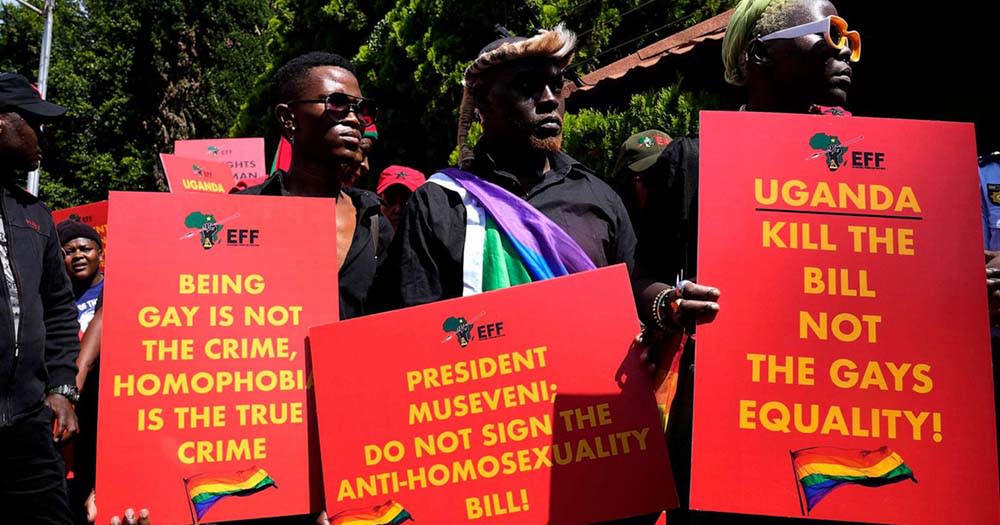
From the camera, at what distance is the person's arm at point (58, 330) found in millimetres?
3506

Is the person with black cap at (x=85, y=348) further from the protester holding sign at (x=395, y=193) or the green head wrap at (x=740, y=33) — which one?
the green head wrap at (x=740, y=33)

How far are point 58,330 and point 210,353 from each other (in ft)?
4.40

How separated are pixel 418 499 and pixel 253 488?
523 millimetres

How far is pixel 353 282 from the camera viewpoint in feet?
10.1

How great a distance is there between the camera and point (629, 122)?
734 cm

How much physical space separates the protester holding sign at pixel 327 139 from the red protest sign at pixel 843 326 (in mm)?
1465

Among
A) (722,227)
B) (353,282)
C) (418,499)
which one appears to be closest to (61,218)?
(353,282)

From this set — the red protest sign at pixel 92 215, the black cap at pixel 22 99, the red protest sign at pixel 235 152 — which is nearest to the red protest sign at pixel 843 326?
the black cap at pixel 22 99

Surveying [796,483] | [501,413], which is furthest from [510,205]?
[796,483]

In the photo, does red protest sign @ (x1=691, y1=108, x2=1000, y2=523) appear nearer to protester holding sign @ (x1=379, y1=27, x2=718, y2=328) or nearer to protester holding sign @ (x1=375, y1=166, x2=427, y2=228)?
protester holding sign @ (x1=379, y1=27, x2=718, y2=328)

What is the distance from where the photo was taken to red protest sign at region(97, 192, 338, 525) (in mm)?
2566

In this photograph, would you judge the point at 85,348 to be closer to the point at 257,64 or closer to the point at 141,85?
the point at 141,85

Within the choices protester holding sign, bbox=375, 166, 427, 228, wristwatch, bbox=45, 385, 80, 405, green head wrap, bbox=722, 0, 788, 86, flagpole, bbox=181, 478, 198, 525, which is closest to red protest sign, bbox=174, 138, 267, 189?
protester holding sign, bbox=375, 166, 427, 228

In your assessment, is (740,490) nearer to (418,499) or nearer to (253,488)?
(418,499)
